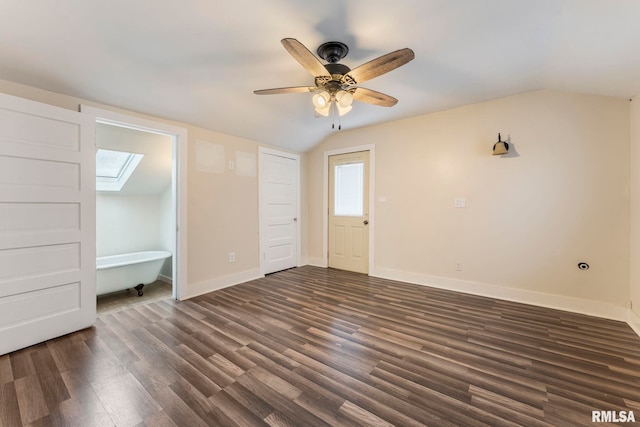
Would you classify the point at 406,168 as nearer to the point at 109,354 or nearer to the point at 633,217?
the point at 633,217

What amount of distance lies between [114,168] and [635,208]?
6.52m

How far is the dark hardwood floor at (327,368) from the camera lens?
147cm

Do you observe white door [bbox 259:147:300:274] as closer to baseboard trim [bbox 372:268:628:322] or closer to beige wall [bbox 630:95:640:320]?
baseboard trim [bbox 372:268:628:322]

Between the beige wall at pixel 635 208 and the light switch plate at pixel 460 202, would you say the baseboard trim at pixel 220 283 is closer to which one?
the light switch plate at pixel 460 202

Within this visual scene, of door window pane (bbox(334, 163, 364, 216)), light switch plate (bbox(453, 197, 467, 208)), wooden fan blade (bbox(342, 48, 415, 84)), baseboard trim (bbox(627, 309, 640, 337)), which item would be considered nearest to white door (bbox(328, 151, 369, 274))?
door window pane (bbox(334, 163, 364, 216))

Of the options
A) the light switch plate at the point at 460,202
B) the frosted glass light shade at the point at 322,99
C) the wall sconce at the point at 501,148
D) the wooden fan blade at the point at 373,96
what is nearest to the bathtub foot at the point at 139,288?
the frosted glass light shade at the point at 322,99

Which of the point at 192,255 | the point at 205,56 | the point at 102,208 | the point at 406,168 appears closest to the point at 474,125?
the point at 406,168

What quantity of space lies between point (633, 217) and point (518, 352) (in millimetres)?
1973

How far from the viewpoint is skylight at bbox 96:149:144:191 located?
12.2 ft

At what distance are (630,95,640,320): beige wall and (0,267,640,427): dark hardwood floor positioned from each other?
37cm

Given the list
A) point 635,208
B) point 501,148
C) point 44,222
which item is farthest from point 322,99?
point 635,208

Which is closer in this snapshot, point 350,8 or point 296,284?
point 350,8

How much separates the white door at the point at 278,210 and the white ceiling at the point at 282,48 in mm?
1545

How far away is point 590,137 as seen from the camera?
2758 mm
